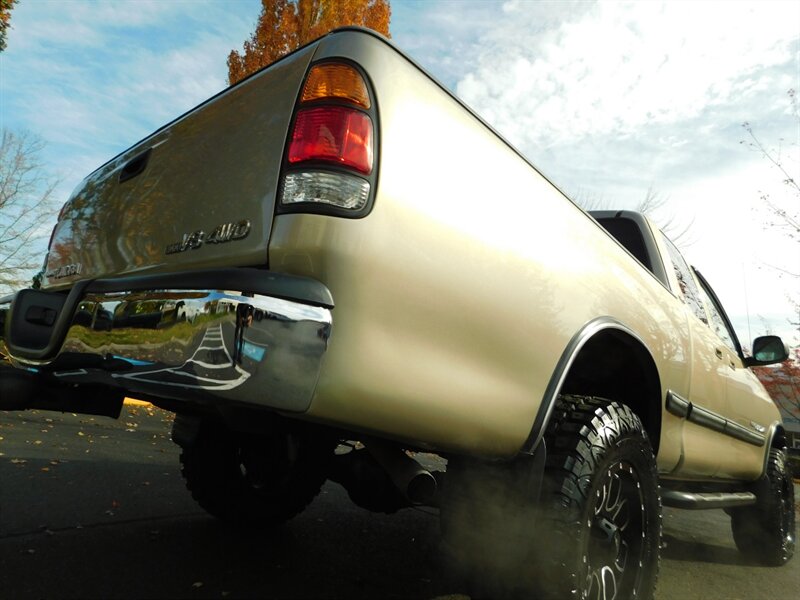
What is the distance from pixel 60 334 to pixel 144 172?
62 centimetres

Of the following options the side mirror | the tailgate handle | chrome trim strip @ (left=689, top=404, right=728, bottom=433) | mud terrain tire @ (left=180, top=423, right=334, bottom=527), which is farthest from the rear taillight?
the side mirror

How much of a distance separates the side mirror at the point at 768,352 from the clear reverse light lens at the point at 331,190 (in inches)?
144

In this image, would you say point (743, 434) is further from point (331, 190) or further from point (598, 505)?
point (331, 190)

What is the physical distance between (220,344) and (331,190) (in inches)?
18.0

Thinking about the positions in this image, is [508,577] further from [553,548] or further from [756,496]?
[756,496]

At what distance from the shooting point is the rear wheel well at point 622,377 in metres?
2.52

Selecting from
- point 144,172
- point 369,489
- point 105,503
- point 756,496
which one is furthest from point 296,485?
point 756,496

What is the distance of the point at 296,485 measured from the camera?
3127 millimetres

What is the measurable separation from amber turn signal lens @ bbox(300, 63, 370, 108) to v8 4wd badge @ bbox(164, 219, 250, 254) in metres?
0.38

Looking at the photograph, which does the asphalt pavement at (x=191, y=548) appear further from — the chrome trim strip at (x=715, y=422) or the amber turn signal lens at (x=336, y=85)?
the amber turn signal lens at (x=336, y=85)

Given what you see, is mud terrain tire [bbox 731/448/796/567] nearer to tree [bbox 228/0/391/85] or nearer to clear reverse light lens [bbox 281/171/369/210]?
clear reverse light lens [bbox 281/171/369/210]

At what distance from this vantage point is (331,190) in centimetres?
149

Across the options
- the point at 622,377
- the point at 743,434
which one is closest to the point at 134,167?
the point at 622,377

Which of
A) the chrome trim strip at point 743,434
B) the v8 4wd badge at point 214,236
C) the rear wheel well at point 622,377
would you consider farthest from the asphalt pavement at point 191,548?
the v8 4wd badge at point 214,236
